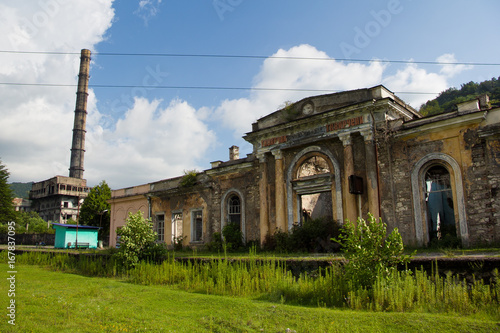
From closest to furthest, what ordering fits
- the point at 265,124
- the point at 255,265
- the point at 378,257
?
1. the point at 378,257
2. the point at 255,265
3. the point at 265,124

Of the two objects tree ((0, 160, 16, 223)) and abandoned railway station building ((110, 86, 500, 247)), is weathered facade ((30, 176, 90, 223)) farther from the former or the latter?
abandoned railway station building ((110, 86, 500, 247))

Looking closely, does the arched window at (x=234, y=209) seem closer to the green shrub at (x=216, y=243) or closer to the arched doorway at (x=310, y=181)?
the green shrub at (x=216, y=243)

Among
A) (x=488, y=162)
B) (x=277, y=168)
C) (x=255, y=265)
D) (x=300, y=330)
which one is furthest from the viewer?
(x=277, y=168)

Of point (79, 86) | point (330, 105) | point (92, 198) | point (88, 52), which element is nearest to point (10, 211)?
point (92, 198)

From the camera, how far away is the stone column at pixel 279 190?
16219 millimetres

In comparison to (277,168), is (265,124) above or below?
above

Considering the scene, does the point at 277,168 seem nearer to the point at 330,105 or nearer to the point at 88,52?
the point at 330,105

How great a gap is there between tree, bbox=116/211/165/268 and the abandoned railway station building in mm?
5876

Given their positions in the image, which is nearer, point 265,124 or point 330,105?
point 330,105

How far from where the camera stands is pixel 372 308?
6.06 m

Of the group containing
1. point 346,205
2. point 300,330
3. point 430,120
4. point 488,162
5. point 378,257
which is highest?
point 430,120

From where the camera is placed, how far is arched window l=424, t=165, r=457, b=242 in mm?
12664

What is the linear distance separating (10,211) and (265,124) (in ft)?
113

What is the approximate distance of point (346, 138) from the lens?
14484 mm
